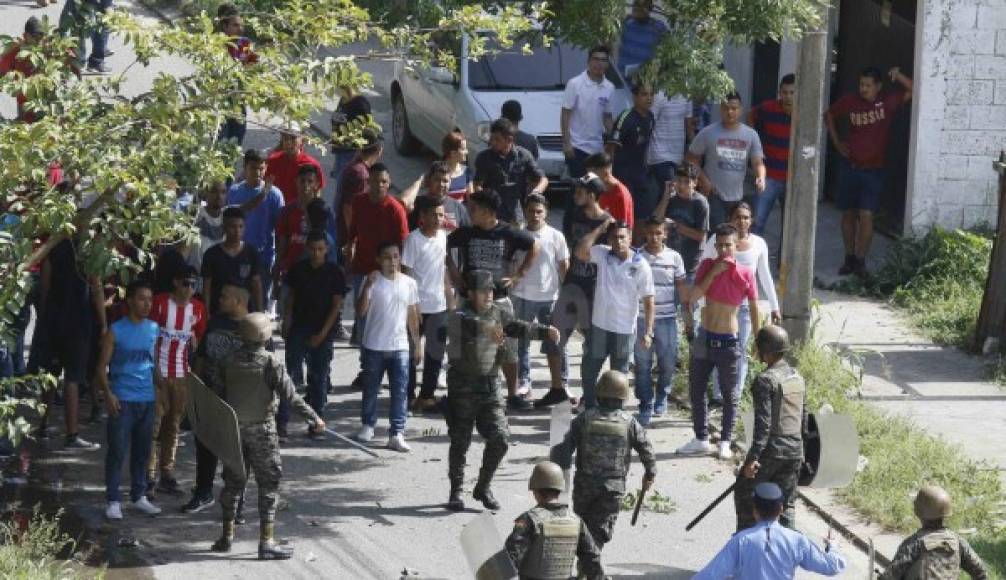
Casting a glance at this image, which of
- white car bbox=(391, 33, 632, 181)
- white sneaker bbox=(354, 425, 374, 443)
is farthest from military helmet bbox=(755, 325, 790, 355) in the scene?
white car bbox=(391, 33, 632, 181)

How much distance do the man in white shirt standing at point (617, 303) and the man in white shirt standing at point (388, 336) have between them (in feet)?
4.42

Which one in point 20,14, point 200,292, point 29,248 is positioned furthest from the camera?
point 20,14

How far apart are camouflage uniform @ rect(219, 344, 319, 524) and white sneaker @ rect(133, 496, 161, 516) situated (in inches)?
36.0

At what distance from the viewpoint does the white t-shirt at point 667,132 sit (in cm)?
1659

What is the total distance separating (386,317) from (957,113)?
742cm

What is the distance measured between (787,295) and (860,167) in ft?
12.1

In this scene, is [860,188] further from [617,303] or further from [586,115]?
[617,303]

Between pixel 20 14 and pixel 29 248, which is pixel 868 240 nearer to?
pixel 29 248

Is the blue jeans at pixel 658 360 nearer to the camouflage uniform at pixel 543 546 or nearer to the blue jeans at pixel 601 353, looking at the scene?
the blue jeans at pixel 601 353

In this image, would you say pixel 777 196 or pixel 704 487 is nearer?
pixel 704 487

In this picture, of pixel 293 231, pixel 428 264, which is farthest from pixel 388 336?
pixel 293 231

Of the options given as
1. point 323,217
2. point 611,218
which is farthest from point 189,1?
point 611,218

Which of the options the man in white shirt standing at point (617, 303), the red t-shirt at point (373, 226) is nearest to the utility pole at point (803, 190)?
the man in white shirt standing at point (617, 303)

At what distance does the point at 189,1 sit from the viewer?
564 inches
